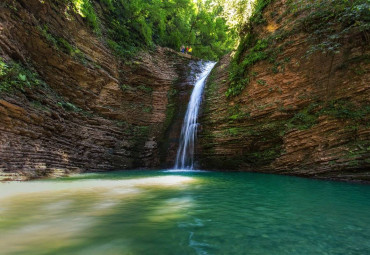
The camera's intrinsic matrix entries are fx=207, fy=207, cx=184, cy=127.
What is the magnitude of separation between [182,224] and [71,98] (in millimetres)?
9307

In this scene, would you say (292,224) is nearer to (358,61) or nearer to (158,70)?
(358,61)

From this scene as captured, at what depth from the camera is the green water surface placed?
181 cm

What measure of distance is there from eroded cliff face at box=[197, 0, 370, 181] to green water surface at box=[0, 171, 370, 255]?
2892mm

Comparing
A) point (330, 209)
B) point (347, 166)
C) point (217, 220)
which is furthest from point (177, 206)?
point (347, 166)

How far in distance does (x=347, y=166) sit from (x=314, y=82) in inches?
126

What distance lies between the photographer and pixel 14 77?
6766mm

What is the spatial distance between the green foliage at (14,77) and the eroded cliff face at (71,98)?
0.10 feet

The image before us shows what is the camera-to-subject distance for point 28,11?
817 centimetres

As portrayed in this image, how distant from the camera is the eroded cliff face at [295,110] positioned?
6.23 meters

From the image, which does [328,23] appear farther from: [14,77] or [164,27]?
[164,27]

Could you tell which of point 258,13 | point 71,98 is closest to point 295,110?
point 258,13

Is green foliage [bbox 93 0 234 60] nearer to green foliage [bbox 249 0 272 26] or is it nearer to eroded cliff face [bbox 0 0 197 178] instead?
eroded cliff face [bbox 0 0 197 178]

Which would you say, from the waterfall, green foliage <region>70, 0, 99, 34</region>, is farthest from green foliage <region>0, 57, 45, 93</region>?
the waterfall

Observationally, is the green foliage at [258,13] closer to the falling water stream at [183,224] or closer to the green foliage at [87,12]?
the green foliage at [87,12]
